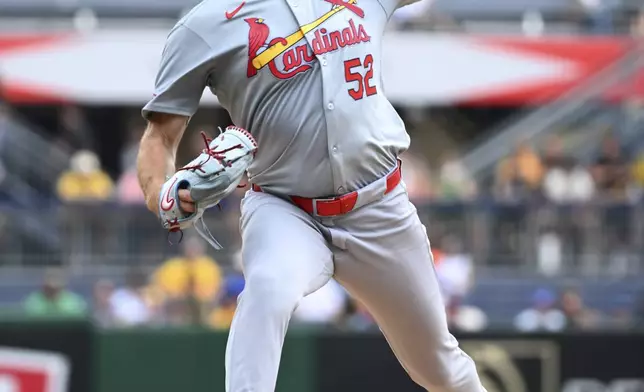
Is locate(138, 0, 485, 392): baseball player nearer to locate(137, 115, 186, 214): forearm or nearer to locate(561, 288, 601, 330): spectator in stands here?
locate(137, 115, 186, 214): forearm

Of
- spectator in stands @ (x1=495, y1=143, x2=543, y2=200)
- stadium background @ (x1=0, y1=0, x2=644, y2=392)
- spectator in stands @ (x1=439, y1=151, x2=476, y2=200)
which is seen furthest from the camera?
spectator in stands @ (x1=439, y1=151, x2=476, y2=200)

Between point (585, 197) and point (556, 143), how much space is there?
1239mm

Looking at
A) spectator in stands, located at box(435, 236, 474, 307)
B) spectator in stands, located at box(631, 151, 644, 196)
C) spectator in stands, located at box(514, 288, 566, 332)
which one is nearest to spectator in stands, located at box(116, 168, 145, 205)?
spectator in stands, located at box(435, 236, 474, 307)

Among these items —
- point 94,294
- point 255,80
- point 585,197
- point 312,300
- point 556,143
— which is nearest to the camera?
point 255,80

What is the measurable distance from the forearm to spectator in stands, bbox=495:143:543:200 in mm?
7975

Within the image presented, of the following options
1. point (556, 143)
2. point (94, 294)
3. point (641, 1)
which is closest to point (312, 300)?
point (94, 294)

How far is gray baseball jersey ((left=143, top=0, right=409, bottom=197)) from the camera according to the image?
13.0ft

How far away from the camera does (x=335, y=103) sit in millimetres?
4020

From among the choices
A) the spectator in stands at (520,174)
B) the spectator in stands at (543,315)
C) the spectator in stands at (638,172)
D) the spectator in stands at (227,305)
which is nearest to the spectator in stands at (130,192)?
the spectator in stands at (227,305)

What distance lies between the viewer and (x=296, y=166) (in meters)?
4.07

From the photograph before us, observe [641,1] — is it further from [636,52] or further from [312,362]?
[312,362]

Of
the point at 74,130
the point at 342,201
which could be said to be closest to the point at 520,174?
the point at 74,130

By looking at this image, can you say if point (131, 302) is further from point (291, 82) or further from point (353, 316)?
point (291, 82)

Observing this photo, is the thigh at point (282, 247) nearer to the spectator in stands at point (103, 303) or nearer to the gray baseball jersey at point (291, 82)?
the gray baseball jersey at point (291, 82)
